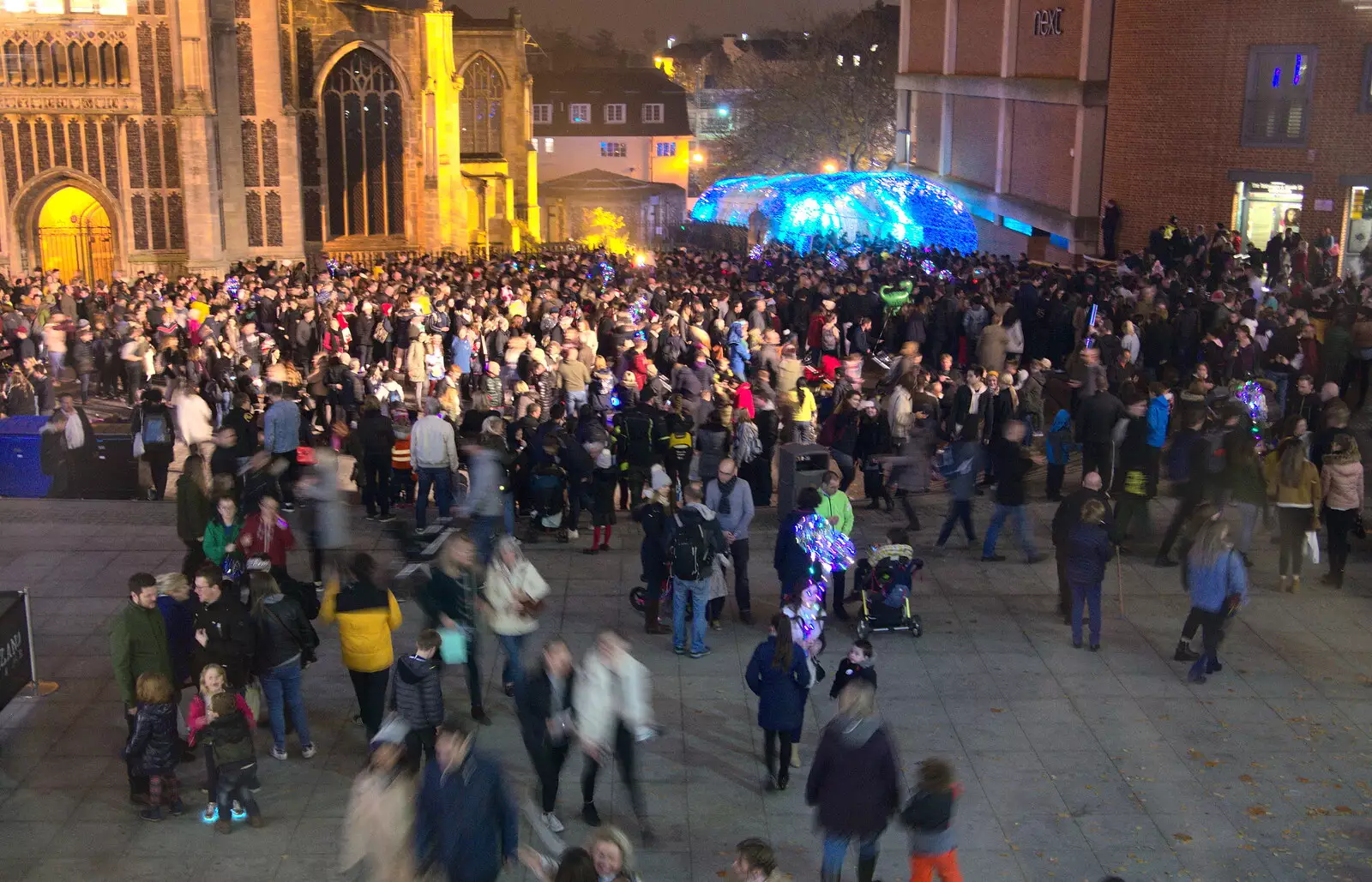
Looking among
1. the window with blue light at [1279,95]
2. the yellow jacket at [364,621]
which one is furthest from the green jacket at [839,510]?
the window with blue light at [1279,95]

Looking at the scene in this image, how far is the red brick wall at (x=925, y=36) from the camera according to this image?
4812cm

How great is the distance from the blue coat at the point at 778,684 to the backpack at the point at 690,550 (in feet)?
6.93

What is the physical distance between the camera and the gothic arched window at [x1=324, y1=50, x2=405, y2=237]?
1537 inches

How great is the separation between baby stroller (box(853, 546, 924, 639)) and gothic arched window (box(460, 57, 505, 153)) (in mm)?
41796

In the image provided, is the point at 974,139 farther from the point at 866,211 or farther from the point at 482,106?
the point at 482,106

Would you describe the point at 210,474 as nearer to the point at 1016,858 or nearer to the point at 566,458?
the point at 566,458

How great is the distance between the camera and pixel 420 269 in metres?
29.8

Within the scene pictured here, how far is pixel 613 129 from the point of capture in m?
90.1

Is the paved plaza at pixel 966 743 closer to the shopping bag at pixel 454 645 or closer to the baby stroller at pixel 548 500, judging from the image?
the shopping bag at pixel 454 645

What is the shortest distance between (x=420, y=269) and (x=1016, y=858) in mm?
23748

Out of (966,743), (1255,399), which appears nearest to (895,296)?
(1255,399)

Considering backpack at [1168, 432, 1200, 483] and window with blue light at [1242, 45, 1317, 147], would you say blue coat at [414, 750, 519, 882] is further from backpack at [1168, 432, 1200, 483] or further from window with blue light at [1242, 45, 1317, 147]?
window with blue light at [1242, 45, 1317, 147]

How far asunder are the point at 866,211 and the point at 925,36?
40.1 ft

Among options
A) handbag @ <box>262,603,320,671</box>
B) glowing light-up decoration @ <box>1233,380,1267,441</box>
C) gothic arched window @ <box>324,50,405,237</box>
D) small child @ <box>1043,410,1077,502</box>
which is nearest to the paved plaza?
handbag @ <box>262,603,320,671</box>
